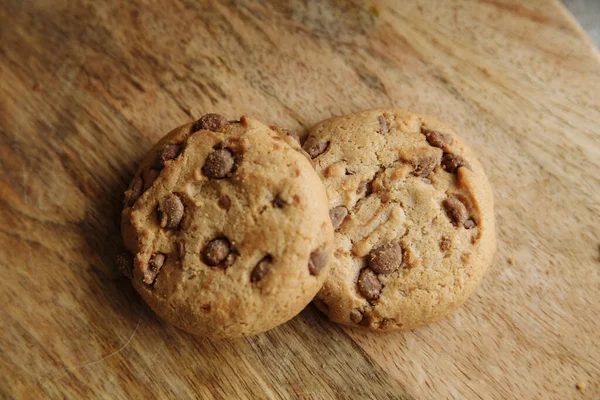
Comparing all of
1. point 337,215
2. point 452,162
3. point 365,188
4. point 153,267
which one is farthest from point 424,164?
point 153,267

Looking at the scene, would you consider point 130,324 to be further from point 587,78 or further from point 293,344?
point 587,78

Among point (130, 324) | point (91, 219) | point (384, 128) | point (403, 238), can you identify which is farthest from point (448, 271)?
point (91, 219)

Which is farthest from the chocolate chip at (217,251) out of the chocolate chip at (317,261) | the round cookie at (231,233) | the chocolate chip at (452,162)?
the chocolate chip at (452,162)

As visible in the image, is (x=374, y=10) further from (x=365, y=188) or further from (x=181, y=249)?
(x=181, y=249)

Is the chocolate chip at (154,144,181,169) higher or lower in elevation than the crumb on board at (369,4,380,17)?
lower

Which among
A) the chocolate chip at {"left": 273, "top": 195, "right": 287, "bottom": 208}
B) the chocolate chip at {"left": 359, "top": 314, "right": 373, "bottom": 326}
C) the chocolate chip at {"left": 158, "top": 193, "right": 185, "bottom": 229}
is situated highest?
the chocolate chip at {"left": 273, "top": 195, "right": 287, "bottom": 208}

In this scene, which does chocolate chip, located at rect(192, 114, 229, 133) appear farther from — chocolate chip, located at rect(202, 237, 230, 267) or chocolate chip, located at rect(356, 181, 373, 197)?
chocolate chip, located at rect(356, 181, 373, 197)

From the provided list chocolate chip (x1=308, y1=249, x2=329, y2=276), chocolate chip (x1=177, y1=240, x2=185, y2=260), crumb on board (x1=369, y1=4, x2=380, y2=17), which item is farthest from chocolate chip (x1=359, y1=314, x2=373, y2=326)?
crumb on board (x1=369, y1=4, x2=380, y2=17)

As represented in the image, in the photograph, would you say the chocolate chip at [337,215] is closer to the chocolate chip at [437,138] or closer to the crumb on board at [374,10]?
the chocolate chip at [437,138]
